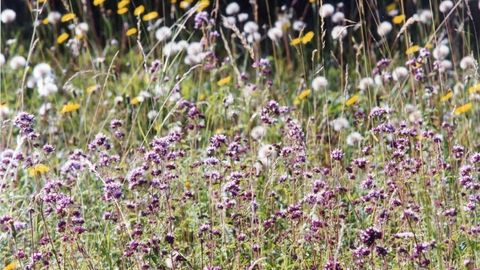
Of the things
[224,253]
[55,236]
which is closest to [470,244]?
[224,253]

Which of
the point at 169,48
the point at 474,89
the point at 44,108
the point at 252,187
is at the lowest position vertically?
the point at 44,108

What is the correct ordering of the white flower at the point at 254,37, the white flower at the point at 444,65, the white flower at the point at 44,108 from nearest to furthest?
1. the white flower at the point at 444,65
2. the white flower at the point at 44,108
3. the white flower at the point at 254,37

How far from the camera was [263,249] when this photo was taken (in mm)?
2684

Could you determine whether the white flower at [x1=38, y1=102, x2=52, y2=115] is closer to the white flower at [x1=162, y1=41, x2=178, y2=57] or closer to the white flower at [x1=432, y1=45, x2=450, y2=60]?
the white flower at [x1=162, y1=41, x2=178, y2=57]

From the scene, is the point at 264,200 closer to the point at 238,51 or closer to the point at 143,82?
the point at 143,82

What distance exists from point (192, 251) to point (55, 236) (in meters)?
0.68

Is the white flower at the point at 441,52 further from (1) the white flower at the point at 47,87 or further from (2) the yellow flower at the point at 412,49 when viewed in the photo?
(1) the white flower at the point at 47,87

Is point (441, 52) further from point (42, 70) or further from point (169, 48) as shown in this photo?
point (42, 70)

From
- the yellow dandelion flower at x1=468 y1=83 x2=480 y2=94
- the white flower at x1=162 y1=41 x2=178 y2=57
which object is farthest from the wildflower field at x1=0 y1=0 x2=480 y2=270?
the white flower at x1=162 y1=41 x2=178 y2=57

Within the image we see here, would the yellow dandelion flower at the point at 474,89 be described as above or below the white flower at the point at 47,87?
above

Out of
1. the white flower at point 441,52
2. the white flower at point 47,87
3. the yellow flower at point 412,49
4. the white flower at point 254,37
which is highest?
the yellow flower at point 412,49

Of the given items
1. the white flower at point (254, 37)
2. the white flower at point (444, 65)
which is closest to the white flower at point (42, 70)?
the white flower at point (254, 37)

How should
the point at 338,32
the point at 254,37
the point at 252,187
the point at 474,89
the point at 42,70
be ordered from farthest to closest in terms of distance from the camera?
the point at 254,37
the point at 42,70
the point at 338,32
the point at 474,89
the point at 252,187

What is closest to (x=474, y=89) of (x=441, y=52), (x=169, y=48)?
(x=441, y=52)
